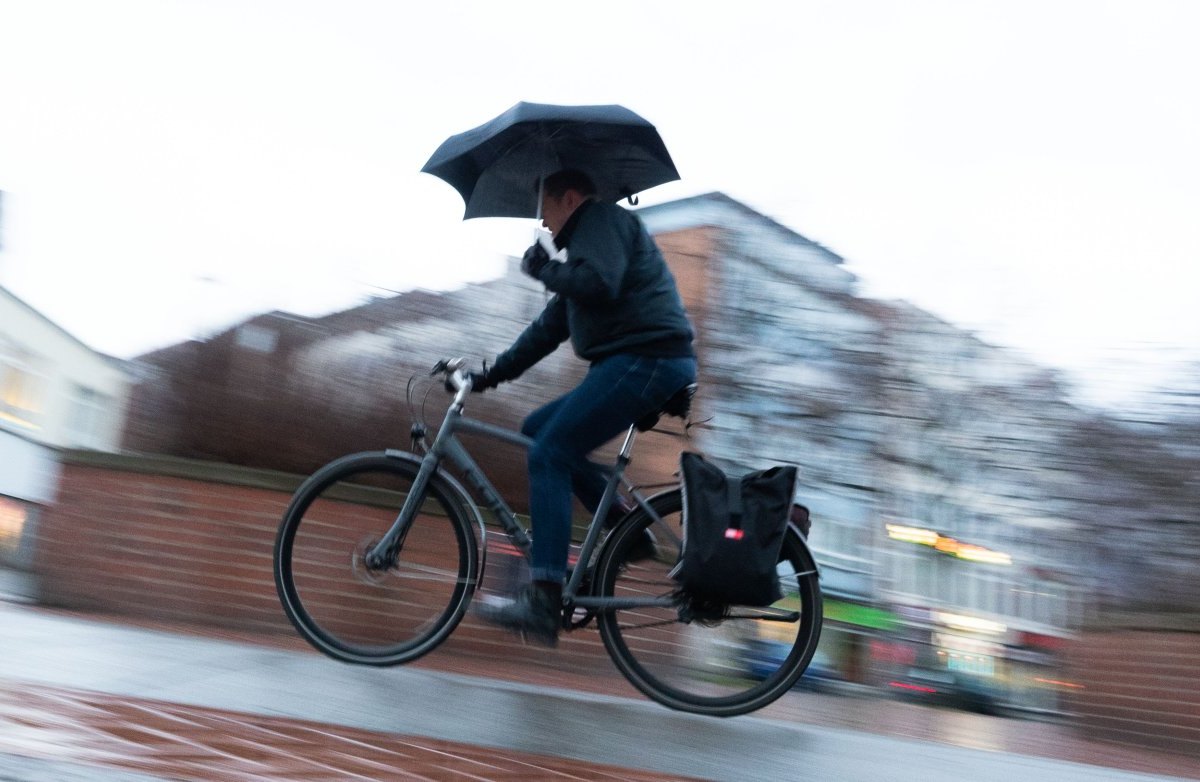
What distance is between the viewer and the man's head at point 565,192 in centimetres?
407

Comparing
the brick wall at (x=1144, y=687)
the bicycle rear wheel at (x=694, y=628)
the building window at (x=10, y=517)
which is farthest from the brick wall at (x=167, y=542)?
the building window at (x=10, y=517)

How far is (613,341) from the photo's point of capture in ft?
12.9

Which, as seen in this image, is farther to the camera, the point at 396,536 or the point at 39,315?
the point at 39,315

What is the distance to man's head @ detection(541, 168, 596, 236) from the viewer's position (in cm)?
407

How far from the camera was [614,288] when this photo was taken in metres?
3.76

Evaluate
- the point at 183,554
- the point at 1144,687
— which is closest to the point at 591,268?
the point at 183,554

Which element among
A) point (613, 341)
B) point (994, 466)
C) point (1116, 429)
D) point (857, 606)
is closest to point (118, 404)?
point (613, 341)

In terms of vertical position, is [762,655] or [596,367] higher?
[596,367]

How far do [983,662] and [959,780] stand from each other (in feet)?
39.6

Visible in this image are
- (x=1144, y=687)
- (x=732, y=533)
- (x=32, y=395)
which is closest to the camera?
(x=732, y=533)

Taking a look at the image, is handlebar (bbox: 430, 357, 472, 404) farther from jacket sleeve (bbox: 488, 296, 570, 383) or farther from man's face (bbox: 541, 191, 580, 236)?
man's face (bbox: 541, 191, 580, 236)

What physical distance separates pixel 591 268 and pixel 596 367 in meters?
0.40

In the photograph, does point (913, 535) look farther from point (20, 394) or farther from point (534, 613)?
point (20, 394)

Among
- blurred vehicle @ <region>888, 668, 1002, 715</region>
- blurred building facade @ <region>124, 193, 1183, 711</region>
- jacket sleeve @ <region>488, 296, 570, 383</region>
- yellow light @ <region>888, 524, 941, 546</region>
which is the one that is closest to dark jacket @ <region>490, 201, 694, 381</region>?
jacket sleeve @ <region>488, 296, 570, 383</region>
